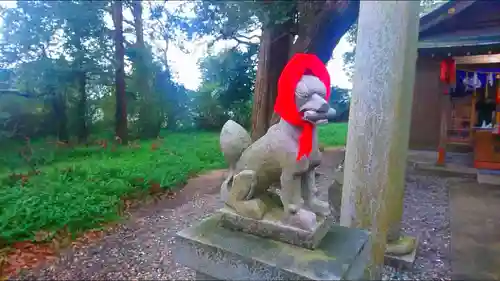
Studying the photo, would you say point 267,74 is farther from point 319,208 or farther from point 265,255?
point 265,255

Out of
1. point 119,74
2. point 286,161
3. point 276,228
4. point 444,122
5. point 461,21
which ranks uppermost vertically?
point 461,21

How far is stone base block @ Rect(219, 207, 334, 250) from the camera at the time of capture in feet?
6.03

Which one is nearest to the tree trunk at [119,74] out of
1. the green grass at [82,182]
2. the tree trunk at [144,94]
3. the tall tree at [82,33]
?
the tall tree at [82,33]

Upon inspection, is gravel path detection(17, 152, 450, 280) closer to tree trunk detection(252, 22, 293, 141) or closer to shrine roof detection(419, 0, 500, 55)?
tree trunk detection(252, 22, 293, 141)

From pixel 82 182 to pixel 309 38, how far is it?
389 centimetres

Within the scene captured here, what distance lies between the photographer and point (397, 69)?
2.19 meters

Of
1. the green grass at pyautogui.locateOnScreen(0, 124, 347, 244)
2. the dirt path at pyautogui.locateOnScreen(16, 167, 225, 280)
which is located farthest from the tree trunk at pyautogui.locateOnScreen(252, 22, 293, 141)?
the dirt path at pyautogui.locateOnScreen(16, 167, 225, 280)

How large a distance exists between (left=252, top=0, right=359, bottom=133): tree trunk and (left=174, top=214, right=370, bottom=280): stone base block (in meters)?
3.48

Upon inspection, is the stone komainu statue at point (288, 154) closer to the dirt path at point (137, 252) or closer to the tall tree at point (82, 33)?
the dirt path at point (137, 252)

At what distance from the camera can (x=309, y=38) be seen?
5.16 metres

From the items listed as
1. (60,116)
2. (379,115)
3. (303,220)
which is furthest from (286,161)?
(60,116)

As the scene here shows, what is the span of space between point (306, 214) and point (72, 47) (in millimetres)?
6860

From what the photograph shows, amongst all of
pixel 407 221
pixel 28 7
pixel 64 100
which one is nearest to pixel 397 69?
pixel 407 221

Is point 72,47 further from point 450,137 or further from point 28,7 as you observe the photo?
point 450,137
